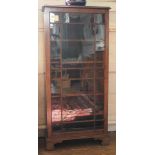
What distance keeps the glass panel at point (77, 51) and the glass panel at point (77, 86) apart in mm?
238

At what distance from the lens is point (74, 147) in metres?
2.77

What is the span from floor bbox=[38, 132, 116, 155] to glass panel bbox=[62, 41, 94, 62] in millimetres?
950

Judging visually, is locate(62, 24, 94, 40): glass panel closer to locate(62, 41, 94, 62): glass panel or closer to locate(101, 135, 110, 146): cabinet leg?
locate(62, 41, 94, 62): glass panel

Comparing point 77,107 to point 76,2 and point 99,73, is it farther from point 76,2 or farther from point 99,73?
point 76,2

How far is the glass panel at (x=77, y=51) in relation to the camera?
2652 millimetres

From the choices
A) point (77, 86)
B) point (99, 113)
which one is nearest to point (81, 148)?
point (99, 113)

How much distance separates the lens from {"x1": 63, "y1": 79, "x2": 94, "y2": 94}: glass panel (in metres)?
2.71

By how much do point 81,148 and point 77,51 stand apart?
1.04 meters

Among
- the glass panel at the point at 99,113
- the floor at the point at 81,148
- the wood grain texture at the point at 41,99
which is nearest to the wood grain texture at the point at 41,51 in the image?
the wood grain texture at the point at 41,99

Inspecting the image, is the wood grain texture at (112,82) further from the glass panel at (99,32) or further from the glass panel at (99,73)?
the glass panel at (99,32)
